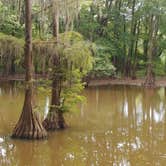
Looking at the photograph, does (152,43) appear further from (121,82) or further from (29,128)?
(29,128)

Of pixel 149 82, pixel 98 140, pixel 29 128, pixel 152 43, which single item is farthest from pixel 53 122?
pixel 152 43

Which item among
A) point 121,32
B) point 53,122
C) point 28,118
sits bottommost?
point 53,122

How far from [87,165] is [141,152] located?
1.84 meters

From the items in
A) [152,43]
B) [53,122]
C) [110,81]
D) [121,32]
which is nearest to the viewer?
[53,122]

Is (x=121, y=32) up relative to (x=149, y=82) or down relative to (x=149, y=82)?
up

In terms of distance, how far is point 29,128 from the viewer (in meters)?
11.5

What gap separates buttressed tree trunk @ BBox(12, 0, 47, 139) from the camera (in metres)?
11.4

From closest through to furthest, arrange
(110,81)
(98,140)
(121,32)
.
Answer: (98,140), (110,81), (121,32)

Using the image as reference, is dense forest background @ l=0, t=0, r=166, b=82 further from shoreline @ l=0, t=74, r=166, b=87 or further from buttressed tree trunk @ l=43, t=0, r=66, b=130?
buttressed tree trunk @ l=43, t=0, r=66, b=130

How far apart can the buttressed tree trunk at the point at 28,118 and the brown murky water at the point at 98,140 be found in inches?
10.6

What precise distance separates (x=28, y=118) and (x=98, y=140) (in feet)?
6.66

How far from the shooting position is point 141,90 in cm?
2636

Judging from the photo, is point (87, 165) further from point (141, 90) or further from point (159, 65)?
point (159, 65)

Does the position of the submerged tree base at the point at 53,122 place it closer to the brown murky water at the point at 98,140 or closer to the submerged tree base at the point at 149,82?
the brown murky water at the point at 98,140
